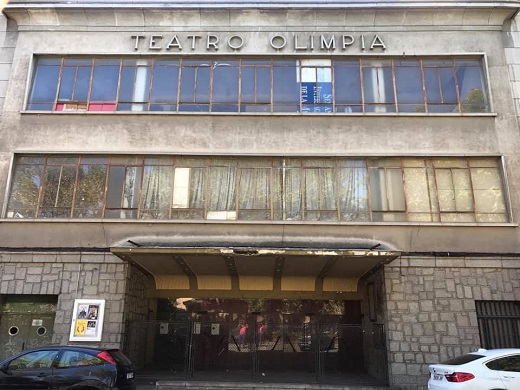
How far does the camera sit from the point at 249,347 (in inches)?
635

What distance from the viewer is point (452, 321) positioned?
44.1 feet

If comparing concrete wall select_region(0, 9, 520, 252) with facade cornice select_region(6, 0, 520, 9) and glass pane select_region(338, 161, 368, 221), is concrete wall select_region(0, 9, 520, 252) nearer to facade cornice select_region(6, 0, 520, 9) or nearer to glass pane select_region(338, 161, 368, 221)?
facade cornice select_region(6, 0, 520, 9)

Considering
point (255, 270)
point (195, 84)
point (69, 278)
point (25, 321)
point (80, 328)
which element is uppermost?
point (195, 84)

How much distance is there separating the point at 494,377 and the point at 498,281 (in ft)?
17.8

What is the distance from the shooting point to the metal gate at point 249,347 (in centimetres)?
1552

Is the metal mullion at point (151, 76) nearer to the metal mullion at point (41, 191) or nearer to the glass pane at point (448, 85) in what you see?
the metal mullion at point (41, 191)

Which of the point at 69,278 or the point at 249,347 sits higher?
the point at 69,278

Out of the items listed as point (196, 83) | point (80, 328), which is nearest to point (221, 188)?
point (196, 83)

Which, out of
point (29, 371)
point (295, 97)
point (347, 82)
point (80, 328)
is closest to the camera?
point (29, 371)

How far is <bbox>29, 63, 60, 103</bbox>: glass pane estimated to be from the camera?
52.2 ft

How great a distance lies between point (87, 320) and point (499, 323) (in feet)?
42.3

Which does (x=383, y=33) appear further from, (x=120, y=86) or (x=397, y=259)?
(x=120, y=86)

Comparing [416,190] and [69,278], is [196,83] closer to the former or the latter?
[69,278]

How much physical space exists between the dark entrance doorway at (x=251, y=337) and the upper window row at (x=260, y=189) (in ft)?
13.1
